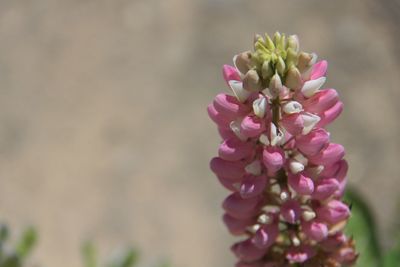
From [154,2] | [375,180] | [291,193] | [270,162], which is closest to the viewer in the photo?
[270,162]

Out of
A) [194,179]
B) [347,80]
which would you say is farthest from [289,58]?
[347,80]

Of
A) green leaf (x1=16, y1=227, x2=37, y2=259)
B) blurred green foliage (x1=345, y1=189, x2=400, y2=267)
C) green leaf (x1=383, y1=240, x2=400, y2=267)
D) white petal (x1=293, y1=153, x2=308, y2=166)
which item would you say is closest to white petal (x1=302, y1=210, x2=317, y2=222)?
white petal (x1=293, y1=153, x2=308, y2=166)

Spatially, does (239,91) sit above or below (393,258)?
above

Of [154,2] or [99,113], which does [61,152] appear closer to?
[99,113]

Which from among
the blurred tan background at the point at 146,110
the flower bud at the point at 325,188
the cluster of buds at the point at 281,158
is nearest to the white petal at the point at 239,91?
the cluster of buds at the point at 281,158

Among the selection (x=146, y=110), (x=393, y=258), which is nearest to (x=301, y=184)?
(x=393, y=258)

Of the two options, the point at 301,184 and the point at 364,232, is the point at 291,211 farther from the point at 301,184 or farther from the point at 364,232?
the point at 364,232

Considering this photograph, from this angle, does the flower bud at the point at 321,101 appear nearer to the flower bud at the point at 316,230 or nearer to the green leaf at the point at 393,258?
the flower bud at the point at 316,230

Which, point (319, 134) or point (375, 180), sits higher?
point (375, 180)
